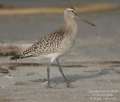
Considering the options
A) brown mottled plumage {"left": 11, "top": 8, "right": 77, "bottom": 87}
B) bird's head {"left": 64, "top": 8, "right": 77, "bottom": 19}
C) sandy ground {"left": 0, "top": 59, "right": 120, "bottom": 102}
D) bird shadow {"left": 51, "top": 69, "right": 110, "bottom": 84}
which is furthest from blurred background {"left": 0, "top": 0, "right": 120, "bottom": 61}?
brown mottled plumage {"left": 11, "top": 8, "right": 77, "bottom": 87}

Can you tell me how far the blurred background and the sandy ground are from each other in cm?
157

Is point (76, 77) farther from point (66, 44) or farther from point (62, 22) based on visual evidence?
point (62, 22)

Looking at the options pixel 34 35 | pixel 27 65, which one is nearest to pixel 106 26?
pixel 34 35

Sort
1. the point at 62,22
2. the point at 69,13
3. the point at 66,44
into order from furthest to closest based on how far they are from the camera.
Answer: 1. the point at 62,22
2. the point at 69,13
3. the point at 66,44

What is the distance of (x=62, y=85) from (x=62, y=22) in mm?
10496

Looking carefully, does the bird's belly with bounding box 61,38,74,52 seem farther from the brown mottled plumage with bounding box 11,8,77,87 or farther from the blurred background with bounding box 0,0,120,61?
the blurred background with bounding box 0,0,120,61

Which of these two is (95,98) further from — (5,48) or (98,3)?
(98,3)

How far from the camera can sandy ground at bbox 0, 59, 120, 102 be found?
35.5ft

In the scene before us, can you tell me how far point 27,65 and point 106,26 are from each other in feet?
27.2

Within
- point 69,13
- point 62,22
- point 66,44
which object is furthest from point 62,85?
point 62,22

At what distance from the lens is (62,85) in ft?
39.9

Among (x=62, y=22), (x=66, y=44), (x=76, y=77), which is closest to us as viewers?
(x=66, y=44)

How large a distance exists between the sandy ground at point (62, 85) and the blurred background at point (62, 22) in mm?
1569

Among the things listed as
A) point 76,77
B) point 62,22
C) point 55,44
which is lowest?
point 62,22
